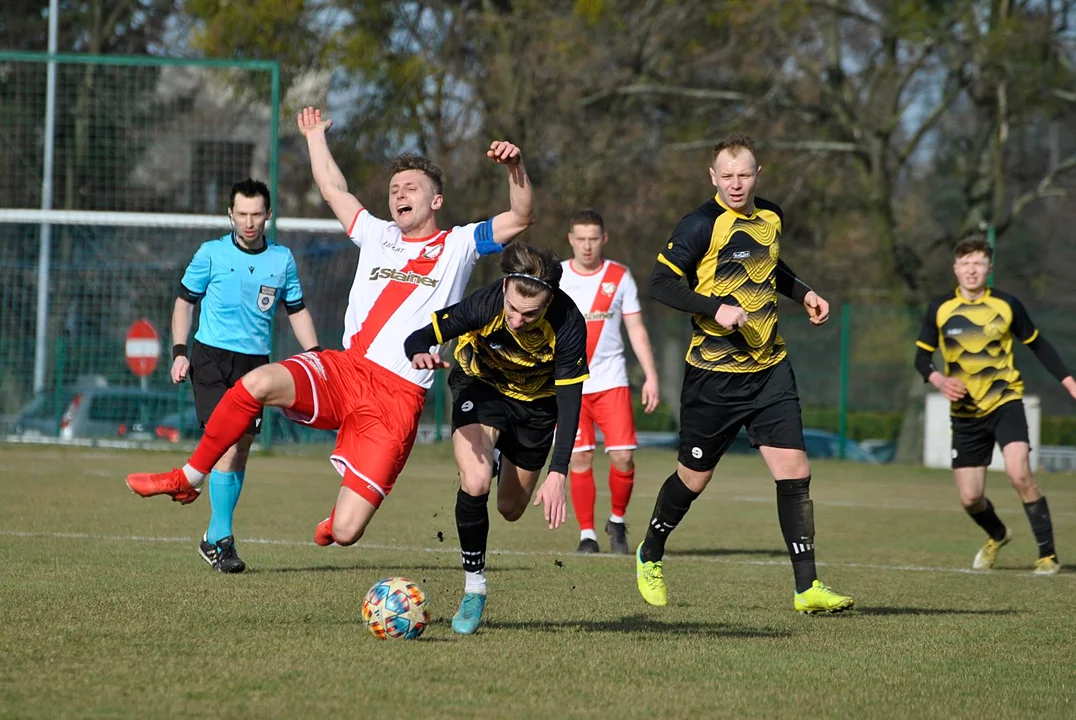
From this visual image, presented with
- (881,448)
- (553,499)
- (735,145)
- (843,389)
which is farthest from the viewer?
(881,448)

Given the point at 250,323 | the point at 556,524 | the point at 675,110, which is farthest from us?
the point at 675,110

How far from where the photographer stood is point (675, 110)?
29297 mm

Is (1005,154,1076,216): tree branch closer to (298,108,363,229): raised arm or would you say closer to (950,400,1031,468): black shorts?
(950,400,1031,468): black shorts

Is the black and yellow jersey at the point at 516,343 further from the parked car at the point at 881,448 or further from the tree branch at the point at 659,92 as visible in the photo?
the tree branch at the point at 659,92

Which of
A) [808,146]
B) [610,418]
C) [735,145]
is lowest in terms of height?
[610,418]

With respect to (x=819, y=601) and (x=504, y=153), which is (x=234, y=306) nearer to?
(x=504, y=153)

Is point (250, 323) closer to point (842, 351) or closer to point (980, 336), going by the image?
point (980, 336)

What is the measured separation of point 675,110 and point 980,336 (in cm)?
2034

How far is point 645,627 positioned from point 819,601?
3.06 ft

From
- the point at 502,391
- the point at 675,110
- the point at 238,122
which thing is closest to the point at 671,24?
the point at 675,110

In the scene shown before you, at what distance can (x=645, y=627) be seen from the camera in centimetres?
634

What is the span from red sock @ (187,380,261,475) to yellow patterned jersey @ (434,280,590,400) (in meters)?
0.93

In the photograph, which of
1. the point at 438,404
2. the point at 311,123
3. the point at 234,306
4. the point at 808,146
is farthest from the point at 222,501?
the point at 808,146

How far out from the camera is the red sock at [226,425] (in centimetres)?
618
